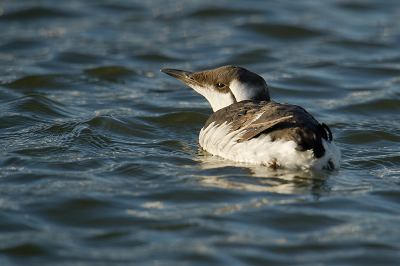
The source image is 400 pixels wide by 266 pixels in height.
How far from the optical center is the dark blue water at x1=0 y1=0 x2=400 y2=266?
3.74 meters

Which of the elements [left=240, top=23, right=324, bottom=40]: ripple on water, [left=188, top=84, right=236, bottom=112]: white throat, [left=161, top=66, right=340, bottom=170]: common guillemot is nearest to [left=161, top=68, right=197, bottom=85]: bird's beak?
[left=188, top=84, right=236, bottom=112]: white throat

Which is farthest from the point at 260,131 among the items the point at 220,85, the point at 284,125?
the point at 220,85

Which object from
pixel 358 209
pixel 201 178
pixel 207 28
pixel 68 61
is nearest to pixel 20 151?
pixel 201 178

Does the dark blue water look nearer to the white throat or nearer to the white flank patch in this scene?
the white flank patch

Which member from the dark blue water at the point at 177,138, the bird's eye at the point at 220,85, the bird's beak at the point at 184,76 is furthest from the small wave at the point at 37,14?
the bird's eye at the point at 220,85

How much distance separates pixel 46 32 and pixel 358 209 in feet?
32.5

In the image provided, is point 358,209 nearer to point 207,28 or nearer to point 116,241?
point 116,241

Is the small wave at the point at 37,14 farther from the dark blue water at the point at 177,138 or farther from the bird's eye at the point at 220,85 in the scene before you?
the bird's eye at the point at 220,85

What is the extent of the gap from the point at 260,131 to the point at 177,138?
2097mm

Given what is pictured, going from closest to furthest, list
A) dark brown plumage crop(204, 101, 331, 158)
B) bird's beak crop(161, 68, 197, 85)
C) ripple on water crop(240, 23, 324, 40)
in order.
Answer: dark brown plumage crop(204, 101, 331, 158) < bird's beak crop(161, 68, 197, 85) < ripple on water crop(240, 23, 324, 40)

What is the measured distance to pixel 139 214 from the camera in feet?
13.6

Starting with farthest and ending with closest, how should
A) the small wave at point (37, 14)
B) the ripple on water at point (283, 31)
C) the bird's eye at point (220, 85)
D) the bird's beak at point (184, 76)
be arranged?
the small wave at point (37, 14) < the ripple on water at point (283, 31) < the bird's beak at point (184, 76) < the bird's eye at point (220, 85)

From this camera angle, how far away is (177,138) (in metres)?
6.76

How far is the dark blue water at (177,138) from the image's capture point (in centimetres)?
374
